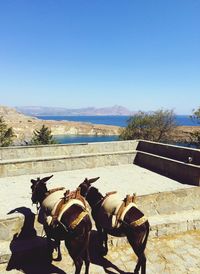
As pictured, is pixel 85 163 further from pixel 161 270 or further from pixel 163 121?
pixel 163 121

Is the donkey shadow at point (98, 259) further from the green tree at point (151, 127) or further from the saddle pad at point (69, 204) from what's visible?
the green tree at point (151, 127)

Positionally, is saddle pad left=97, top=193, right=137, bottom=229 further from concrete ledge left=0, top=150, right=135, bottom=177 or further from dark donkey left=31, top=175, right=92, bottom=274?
concrete ledge left=0, top=150, right=135, bottom=177

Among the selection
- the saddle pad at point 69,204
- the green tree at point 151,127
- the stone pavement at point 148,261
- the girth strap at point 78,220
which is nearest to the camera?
the girth strap at point 78,220

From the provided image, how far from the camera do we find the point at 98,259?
6887 mm

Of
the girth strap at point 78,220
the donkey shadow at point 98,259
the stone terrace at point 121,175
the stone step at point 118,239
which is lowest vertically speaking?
the donkey shadow at point 98,259

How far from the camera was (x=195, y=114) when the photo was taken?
120 feet

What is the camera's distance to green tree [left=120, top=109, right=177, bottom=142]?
135 ft

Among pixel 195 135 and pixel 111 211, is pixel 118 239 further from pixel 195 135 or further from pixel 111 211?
pixel 195 135

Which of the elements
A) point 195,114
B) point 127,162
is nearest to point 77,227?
point 127,162

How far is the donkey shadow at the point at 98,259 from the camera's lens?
6418 mm

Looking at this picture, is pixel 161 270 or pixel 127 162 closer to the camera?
pixel 161 270

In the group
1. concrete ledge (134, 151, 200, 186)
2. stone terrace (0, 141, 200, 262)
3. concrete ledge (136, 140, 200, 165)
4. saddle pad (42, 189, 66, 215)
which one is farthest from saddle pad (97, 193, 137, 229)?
concrete ledge (136, 140, 200, 165)

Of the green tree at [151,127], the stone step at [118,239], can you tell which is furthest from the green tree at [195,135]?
the stone step at [118,239]

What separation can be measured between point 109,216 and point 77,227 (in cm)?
80
